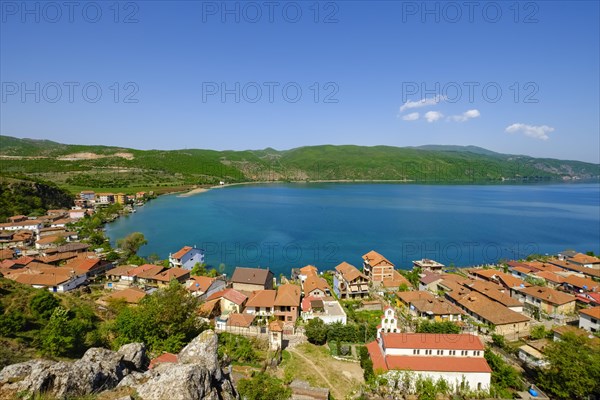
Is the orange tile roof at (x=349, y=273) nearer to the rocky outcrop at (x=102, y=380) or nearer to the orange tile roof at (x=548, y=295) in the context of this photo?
the orange tile roof at (x=548, y=295)

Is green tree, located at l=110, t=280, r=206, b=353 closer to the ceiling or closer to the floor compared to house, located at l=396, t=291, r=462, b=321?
closer to the ceiling

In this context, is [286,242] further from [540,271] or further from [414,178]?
[414,178]

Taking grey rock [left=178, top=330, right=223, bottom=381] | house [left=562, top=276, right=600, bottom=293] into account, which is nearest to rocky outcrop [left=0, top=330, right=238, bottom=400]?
grey rock [left=178, top=330, right=223, bottom=381]

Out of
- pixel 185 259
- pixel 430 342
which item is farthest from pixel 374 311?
pixel 185 259

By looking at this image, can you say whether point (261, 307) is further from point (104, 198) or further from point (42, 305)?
point (104, 198)

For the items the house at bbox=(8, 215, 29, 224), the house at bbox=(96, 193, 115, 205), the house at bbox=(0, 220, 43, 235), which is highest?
the house at bbox=(96, 193, 115, 205)

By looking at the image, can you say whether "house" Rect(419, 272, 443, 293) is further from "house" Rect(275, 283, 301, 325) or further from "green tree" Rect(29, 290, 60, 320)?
"green tree" Rect(29, 290, 60, 320)
